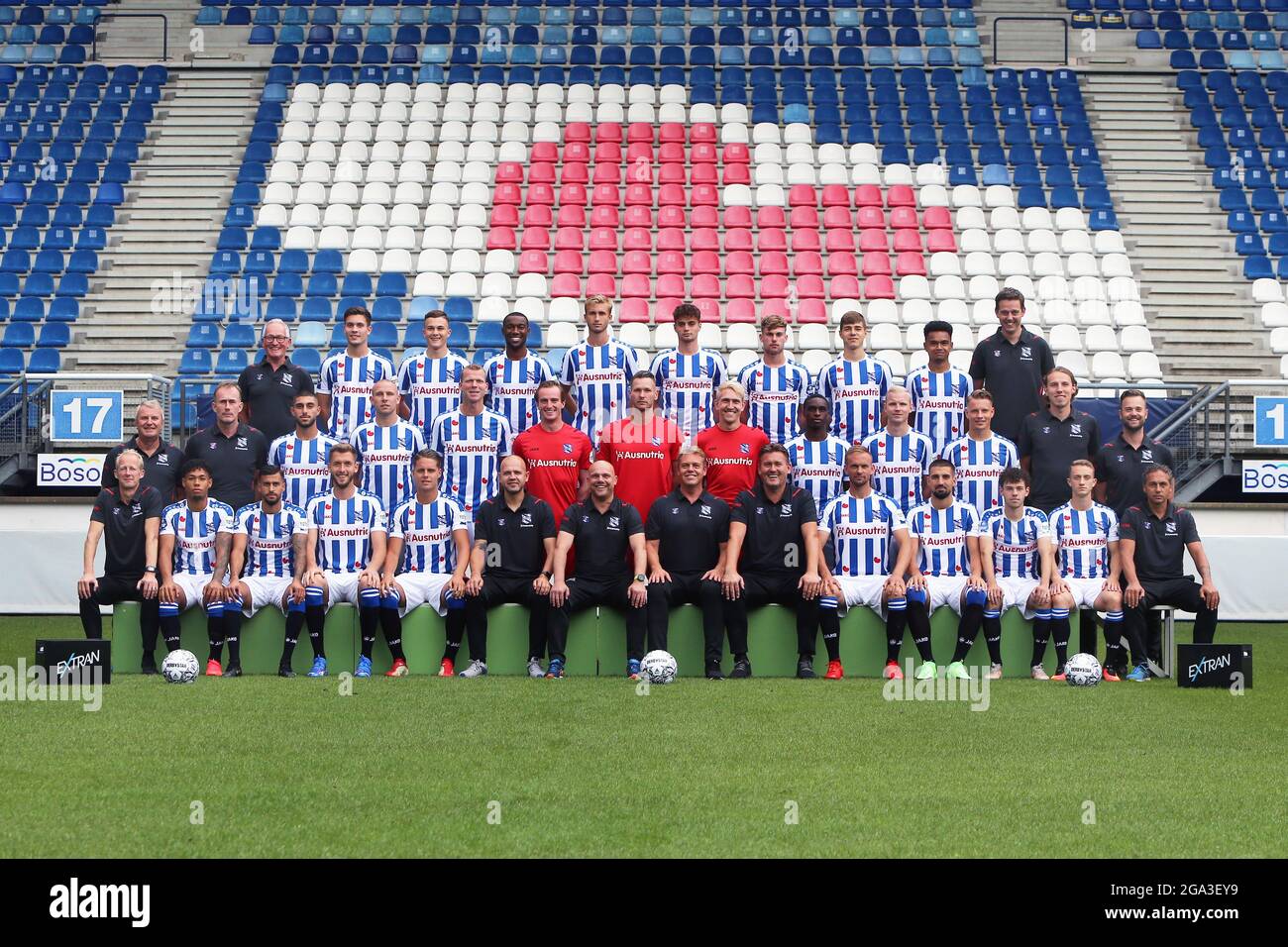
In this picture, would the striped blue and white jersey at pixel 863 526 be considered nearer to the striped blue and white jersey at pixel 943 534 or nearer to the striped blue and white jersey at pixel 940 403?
the striped blue and white jersey at pixel 943 534

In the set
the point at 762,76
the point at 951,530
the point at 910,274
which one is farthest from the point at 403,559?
the point at 762,76

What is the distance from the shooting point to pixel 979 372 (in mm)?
11086

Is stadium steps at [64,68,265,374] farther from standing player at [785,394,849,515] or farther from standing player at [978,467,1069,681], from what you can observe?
standing player at [978,467,1069,681]

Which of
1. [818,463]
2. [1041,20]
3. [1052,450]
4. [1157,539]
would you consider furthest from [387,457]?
[1041,20]

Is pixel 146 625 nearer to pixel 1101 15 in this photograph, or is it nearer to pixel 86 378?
pixel 86 378

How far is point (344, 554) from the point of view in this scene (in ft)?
34.1

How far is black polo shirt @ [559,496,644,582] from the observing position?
33.1 feet

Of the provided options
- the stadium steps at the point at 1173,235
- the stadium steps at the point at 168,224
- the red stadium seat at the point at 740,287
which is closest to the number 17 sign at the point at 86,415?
the stadium steps at the point at 168,224

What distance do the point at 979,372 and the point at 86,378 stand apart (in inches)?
323

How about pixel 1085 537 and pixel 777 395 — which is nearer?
pixel 1085 537

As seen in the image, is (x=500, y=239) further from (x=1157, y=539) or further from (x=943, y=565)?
(x=1157, y=539)
